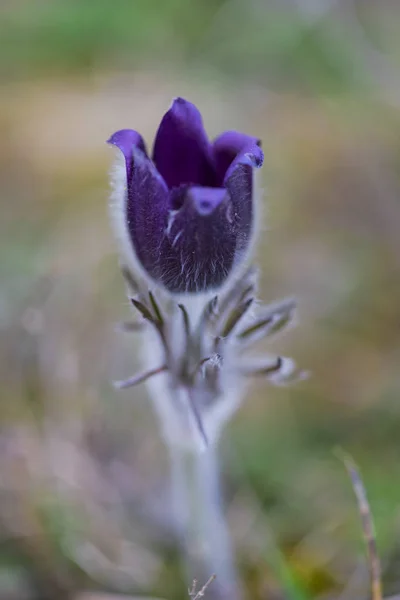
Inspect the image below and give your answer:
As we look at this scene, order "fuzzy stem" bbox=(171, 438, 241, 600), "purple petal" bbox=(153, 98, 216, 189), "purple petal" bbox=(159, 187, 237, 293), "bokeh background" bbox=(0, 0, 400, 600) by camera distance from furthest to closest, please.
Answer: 1. "bokeh background" bbox=(0, 0, 400, 600)
2. "fuzzy stem" bbox=(171, 438, 241, 600)
3. "purple petal" bbox=(153, 98, 216, 189)
4. "purple petal" bbox=(159, 187, 237, 293)

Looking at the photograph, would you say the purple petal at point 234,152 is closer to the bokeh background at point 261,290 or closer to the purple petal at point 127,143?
the purple petal at point 127,143

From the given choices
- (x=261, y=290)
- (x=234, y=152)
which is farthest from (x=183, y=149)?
(x=261, y=290)

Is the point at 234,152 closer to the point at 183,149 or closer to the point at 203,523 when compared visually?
the point at 183,149

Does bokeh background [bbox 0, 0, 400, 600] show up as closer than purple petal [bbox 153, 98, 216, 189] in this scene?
No

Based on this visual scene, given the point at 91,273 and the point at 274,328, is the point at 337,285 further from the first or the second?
the point at 274,328

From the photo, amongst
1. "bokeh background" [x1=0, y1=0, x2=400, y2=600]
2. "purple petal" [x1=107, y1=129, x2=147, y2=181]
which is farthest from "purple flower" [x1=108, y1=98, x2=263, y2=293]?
"bokeh background" [x1=0, y1=0, x2=400, y2=600]

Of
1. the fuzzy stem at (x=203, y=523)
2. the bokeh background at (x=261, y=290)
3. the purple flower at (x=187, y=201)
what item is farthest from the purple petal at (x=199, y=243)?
the bokeh background at (x=261, y=290)

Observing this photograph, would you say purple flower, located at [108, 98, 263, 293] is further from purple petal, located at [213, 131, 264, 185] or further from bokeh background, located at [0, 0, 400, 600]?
bokeh background, located at [0, 0, 400, 600]
